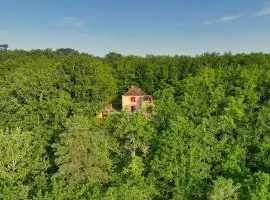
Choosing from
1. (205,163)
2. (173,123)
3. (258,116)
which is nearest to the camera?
(205,163)

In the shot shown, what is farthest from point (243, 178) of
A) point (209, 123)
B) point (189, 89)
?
point (189, 89)

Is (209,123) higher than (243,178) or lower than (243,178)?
higher

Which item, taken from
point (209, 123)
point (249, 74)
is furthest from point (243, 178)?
point (249, 74)

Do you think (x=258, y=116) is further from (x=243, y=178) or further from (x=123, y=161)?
(x=123, y=161)

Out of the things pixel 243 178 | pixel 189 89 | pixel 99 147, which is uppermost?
pixel 189 89

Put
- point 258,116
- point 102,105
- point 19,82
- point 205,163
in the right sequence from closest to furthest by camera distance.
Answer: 1. point 205,163
2. point 258,116
3. point 19,82
4. point 102,105

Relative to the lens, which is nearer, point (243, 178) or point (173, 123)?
point (243, 178)

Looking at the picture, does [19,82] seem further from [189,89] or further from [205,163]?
[205,163]
